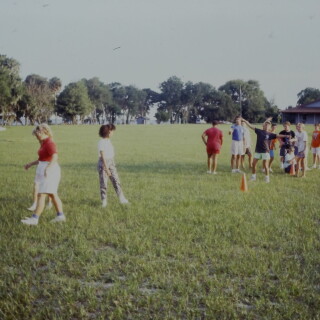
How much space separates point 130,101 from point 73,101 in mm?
40982

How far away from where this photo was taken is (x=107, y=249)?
5.04 meters

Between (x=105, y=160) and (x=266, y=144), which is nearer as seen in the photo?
(x=105, y=160)

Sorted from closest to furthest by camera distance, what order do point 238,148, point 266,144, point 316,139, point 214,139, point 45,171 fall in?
point 45,171 → point 266,144 → point 214,139 → point 238,148 → point 316,139

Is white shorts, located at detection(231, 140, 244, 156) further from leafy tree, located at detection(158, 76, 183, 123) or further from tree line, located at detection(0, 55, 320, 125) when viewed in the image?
leafy tree, located at detection(158, 76, 183, 123)

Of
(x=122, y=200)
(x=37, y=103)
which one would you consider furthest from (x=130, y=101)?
(x=122, y=200)

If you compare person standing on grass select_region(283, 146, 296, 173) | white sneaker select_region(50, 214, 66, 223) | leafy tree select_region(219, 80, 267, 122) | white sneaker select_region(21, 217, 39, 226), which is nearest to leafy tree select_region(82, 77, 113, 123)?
leafy tree select_region(219, 80, 267, 122)

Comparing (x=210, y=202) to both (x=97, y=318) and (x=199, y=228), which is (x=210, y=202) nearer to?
(x=199, y=228)

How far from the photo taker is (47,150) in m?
6.12

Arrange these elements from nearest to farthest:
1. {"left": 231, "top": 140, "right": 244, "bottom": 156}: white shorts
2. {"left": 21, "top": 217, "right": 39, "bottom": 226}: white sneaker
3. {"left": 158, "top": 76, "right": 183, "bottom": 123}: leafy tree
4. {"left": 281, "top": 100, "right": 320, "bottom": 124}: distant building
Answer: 1. {"left": 21, "top": 217, "right": 39, "bottom": 226}: white sneaker
2. {"left": 231, "top": 140, "right": 244, "bottom": 156}: white shorts
3. {"left": 281, "top": 100, "right": 320, "bottom": 124}: distant building
4. {"left": 158, "top": 76, "right": 183, "bottom": 123}: leafy tree

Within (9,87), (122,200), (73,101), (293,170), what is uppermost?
(73,101)

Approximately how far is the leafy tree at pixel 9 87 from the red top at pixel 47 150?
184 feet

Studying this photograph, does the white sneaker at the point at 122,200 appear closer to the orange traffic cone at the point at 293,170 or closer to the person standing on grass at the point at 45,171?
the person standing on grass at the point at 45,171

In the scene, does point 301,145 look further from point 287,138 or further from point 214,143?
point 214,143

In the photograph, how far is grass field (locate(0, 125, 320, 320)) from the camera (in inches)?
137
